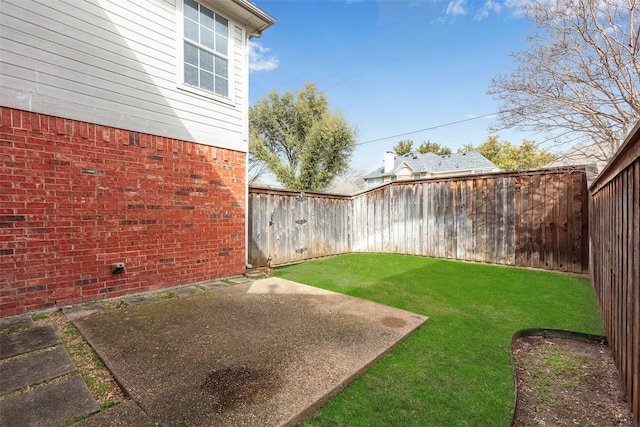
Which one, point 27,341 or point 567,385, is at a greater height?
point 27,341

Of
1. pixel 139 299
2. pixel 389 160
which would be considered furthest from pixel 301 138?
pixel 139 299

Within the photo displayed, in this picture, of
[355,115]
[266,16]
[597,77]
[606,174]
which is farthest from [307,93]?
[606,174]

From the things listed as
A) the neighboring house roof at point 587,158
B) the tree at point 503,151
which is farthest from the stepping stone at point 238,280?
the tree at point 503,151

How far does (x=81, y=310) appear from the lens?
3146 mm

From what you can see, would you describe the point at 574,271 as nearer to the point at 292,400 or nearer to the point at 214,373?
the point at 292,400

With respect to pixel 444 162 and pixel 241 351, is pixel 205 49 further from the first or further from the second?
pixel 444 162

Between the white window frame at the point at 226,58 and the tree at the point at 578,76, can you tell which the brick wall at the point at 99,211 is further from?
the tree at the point at 578,76

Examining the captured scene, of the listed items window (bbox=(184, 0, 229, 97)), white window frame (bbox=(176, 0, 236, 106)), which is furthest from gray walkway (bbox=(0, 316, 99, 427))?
window (bbox=(184, 0, 229, 97))

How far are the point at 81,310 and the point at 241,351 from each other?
2.24m

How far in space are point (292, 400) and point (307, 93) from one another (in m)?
20.7

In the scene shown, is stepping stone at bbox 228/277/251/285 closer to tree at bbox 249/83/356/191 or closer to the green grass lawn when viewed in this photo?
the green grass lawn

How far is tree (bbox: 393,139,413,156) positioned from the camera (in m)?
34.7

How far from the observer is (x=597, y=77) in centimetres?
443

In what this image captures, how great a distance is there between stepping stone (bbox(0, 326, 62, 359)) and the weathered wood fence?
412 centimetres
